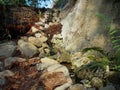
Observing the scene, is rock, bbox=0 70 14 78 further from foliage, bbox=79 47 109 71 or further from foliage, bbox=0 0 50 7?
foliage, bbox=0 0 50 7

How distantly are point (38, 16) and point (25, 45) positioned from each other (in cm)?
148

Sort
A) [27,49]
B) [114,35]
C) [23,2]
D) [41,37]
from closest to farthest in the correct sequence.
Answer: [114,35] → [27,49] → [41,37] → [23,2]

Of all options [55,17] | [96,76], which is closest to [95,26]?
[96,76]

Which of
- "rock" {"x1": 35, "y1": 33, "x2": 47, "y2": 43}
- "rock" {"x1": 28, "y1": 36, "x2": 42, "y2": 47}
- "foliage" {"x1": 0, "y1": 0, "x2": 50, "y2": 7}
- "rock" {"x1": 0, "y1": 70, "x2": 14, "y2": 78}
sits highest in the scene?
"foliage" {"x1": 0, "y1": 0, "x2": 50, "y2": 7}

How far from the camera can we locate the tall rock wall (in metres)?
5.47

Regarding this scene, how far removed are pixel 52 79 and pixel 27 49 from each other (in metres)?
1.56

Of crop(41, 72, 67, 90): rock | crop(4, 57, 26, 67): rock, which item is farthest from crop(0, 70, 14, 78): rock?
crop(41, 72, 67, 90): rock

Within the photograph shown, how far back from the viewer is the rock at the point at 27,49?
6086 millimetres

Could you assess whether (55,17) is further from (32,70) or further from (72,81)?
(72,81)

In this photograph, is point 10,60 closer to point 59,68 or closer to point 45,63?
point 45,63

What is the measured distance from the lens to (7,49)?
6.27 m

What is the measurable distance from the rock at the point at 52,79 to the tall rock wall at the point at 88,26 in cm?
103

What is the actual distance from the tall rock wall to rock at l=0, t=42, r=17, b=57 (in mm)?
1183

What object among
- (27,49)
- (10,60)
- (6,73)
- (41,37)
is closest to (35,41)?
(41,37)
